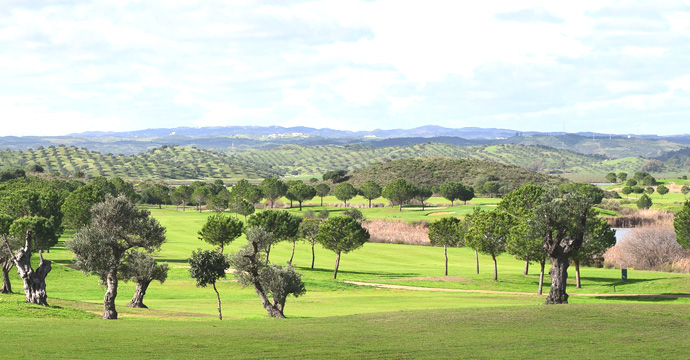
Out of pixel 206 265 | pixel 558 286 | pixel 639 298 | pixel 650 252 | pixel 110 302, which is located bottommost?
pixel 650 252

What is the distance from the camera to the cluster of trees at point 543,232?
51.6m

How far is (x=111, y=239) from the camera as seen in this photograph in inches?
1724

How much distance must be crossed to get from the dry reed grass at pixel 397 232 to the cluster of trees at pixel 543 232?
3632 centimetres

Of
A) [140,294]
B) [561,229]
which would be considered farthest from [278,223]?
[561,229]

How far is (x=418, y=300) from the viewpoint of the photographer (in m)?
59.6

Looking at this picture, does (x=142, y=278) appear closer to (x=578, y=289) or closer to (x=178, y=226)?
(x=578, y=289)

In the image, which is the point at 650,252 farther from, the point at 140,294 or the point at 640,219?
the point at 140,294

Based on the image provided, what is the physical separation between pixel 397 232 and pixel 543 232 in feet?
280

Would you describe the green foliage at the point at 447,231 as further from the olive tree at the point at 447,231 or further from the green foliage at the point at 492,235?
the green foliage at the point at 492,235

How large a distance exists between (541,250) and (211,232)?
42110 millimetres

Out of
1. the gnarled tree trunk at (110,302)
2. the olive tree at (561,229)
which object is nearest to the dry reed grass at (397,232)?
the olive tree at (561,229)

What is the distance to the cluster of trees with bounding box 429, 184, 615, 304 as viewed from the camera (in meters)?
51.6

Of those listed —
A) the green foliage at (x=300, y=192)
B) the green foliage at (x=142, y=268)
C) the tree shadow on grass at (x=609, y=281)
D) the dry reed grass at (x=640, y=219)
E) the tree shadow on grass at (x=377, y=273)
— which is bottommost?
the tree shadow on grass at (x=377, y=273)

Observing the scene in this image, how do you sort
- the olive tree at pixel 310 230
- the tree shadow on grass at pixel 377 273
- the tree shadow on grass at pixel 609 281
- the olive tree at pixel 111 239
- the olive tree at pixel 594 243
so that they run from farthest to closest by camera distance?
the olive tree at pixel 310 230 < the tree shadow on grass at pixel 377 273 < the olive tree at pixel 594 243 < the tree shadow on grass at pixel 609 281 < the olive tree at pixel 111 239
